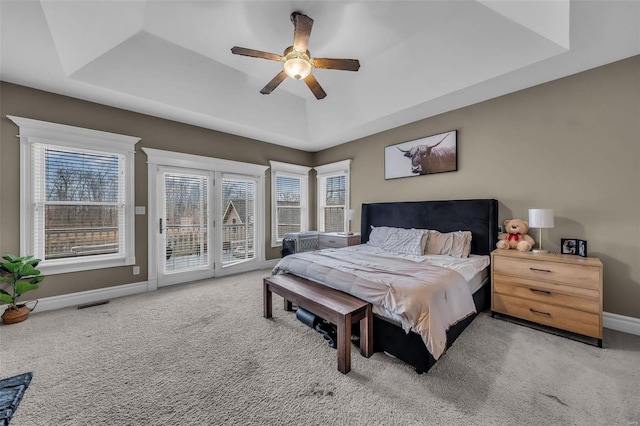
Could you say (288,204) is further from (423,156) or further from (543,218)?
(543,218)

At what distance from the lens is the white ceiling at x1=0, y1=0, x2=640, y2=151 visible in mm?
2201

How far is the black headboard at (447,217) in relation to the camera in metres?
3.14

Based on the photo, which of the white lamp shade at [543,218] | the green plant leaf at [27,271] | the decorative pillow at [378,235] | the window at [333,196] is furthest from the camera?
the window at [333,196]

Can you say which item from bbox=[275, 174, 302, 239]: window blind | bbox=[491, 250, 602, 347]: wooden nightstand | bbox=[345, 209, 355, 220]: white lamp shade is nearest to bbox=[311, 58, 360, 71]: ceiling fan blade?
bbox=[491, 250, 602, 347]: wooden nightstand

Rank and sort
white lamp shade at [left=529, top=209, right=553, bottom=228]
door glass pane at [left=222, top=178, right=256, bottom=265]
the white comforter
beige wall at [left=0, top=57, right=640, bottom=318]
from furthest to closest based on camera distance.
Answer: door glass pane at [left=222, top=178, right=256, bottom=265], white lamp shade at [left=529, top=209, right=553, bottom=228], beige wall at [left=0, top=57, right=640, bottom=318], the white comforter

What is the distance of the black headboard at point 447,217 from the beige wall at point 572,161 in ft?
0.75

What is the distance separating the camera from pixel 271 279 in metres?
2.71

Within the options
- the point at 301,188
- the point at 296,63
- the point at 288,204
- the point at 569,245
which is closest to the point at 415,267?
the point at 569,245

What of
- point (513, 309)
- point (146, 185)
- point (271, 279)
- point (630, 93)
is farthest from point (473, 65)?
point (146, 185)

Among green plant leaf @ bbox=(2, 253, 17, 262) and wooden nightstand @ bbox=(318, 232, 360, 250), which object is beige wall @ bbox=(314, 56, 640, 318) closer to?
wooden nightstand @ bbox=(318, 232, 360, 250)

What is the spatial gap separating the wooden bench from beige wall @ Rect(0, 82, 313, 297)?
2.69 m

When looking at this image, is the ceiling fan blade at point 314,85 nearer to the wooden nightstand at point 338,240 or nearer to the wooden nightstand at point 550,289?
the wooden nightstand at point 338,240

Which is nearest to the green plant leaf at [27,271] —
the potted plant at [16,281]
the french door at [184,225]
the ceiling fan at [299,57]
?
the potted plant at [16,281]

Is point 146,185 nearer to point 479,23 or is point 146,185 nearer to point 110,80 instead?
point 110,80
